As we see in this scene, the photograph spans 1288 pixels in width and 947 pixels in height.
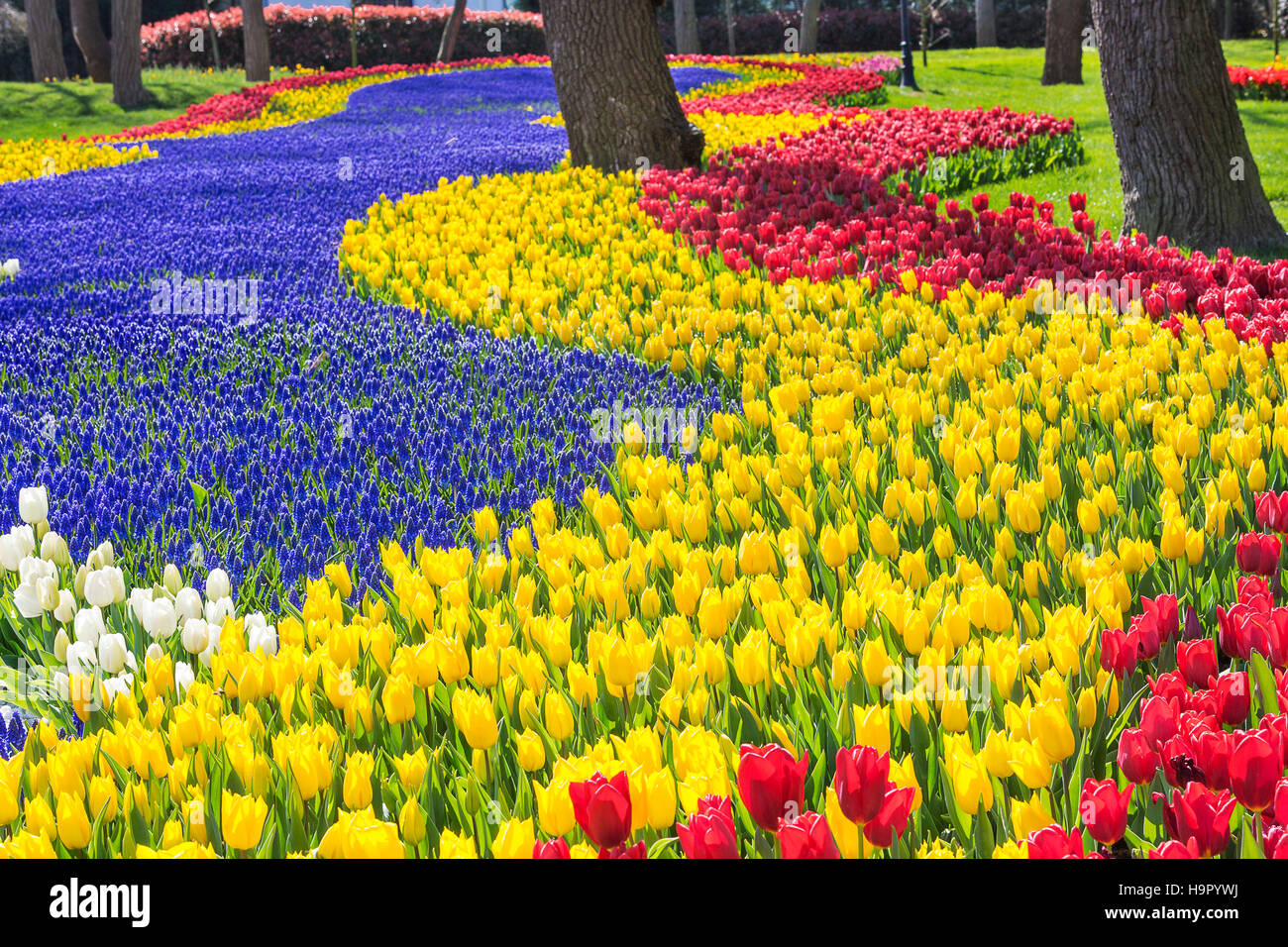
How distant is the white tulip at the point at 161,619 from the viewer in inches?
108

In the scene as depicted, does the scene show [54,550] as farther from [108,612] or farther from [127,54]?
[127,54]

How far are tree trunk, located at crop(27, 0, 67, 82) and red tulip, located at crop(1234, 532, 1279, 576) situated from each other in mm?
30254

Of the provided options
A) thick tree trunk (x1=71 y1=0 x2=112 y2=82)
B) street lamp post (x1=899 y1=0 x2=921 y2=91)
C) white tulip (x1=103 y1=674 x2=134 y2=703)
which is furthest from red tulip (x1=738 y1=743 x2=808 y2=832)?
thick tree trunk (x1=71 y1=0 x2=112 y2=82)

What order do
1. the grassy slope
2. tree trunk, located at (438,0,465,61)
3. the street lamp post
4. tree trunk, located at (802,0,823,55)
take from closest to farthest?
the grassy slope < the street lamp post < tree trunk, located at (438,0,465,61) < tree trunk, located at (802,0,823,55)

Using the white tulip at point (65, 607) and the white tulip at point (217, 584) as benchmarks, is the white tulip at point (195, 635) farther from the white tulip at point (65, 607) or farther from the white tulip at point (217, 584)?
the white tulip at point (65, 607)

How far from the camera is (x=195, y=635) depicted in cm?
267

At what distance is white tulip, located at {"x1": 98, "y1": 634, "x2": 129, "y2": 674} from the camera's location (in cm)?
260

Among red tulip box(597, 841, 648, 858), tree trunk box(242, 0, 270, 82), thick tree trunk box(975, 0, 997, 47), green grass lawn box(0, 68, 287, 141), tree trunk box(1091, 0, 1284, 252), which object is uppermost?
thick tree trunk box(975, 0, 997, 47)

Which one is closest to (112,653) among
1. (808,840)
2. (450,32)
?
(808,840)

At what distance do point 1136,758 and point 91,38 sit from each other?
32405 millimetres

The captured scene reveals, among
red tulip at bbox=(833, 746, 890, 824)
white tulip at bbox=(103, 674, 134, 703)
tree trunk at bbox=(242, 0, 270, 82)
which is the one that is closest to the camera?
red tulip at bbox=(833, 746, 890, 824)

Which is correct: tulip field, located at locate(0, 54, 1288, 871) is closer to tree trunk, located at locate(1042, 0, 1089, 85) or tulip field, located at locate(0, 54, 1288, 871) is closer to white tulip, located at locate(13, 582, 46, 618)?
white tulip, located at locate(13, 582, 46, 618)

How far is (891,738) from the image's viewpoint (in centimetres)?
220
